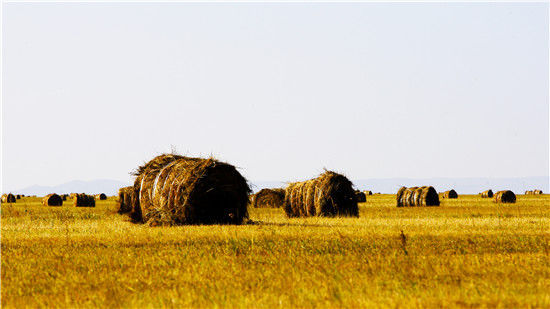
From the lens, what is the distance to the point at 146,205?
19.1 m

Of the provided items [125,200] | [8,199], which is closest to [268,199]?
[125,200]

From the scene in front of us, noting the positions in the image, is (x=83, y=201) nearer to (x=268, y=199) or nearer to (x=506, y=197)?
(x=268, y=199)

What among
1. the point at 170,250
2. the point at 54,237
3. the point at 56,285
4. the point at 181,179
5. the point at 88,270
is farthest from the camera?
the point at 181,179

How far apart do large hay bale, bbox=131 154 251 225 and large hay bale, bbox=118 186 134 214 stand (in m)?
0.55

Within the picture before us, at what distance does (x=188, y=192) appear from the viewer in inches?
722

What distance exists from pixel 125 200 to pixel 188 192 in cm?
326

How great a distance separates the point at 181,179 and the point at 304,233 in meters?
4.82

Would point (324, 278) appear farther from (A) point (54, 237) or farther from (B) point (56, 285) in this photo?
(A) point (54, 237)

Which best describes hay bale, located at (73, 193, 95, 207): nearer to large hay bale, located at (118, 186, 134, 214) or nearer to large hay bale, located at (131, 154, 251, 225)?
large hay bale, located at (118, 186, 134, 214)

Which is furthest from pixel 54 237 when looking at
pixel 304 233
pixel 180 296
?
pixel 180 296

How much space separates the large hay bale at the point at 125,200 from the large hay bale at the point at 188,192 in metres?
0.55

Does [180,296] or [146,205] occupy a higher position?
[146,205]

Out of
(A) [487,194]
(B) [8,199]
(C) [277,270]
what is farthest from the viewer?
(A) [487,194]

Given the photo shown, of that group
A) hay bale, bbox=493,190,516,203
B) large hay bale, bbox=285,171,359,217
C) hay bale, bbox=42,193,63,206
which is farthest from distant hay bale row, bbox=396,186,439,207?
hay bale, bbox=42,193,63,206
